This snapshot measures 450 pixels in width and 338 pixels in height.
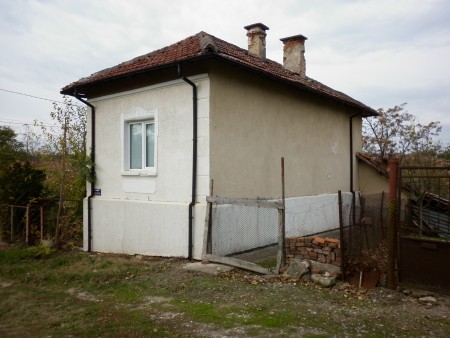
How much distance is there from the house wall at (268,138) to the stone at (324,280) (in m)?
2.86

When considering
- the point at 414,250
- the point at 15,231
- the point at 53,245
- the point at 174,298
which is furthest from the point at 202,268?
the point at 15,231

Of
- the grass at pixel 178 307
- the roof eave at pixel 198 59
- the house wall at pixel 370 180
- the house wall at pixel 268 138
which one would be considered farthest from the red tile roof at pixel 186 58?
the house wall at pixel 370 180

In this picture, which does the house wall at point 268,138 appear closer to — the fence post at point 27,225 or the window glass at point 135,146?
the window glass at point 135,146

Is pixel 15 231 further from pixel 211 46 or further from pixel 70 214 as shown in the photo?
pixel 211 46

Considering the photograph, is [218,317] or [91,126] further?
[91,126]

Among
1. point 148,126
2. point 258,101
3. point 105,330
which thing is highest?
point 258,101

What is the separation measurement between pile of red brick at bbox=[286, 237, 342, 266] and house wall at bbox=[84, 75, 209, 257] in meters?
1.98

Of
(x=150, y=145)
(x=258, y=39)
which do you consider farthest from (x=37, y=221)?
(x=258, y=39)

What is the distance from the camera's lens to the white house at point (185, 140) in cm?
834

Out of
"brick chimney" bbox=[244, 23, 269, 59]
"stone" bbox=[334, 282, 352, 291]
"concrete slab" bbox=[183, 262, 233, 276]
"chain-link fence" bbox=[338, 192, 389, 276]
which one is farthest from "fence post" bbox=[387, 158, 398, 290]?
"brick chimney" bbox=[244, 23, 269, 59]

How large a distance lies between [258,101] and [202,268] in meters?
4.42

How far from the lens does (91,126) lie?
10680 millimetres

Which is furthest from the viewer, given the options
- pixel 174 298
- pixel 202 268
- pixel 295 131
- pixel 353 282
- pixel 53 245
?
pixel 295 131

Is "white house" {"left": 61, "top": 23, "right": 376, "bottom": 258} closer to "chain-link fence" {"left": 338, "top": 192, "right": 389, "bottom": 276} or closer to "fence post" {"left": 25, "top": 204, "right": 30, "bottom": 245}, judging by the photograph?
"chain-link fence" {"left": 338, "top": 192, "right": 389, "bottom": 276}
